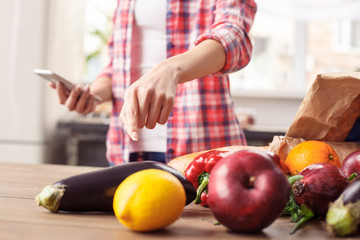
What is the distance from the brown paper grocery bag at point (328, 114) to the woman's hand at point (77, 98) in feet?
2.00

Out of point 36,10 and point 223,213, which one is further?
point 36,10

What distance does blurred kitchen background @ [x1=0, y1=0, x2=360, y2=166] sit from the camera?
8.09 feet

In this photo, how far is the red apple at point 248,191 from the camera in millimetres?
547

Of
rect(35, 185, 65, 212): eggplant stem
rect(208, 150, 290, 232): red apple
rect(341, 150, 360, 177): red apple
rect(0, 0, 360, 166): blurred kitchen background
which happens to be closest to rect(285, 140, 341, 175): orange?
rect(341, 150, 360, 177): red apple

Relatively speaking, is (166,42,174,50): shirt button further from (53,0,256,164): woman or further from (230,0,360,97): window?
(230,0,360,97): window

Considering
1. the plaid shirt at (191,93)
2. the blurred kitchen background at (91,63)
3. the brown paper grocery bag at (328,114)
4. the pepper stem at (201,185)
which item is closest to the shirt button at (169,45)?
the plaid shirt at (191,93)

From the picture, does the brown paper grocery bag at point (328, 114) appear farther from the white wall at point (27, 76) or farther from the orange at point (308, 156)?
the white wall at point (27, 76)

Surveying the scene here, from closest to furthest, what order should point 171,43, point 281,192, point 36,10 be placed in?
point 281,192 → point 171,43 → point 36,10

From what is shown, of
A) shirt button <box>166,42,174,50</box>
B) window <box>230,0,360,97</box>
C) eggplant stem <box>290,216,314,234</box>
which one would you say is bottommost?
eggplant stem <box>290,216,314,234</box>

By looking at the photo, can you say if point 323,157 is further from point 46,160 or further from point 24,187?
point 46,160

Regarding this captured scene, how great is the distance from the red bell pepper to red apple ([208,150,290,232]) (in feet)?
0.60

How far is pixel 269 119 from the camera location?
3.06 meters

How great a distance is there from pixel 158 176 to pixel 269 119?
2.53 meters

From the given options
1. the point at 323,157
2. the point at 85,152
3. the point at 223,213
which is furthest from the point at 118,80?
the point at 85,152
